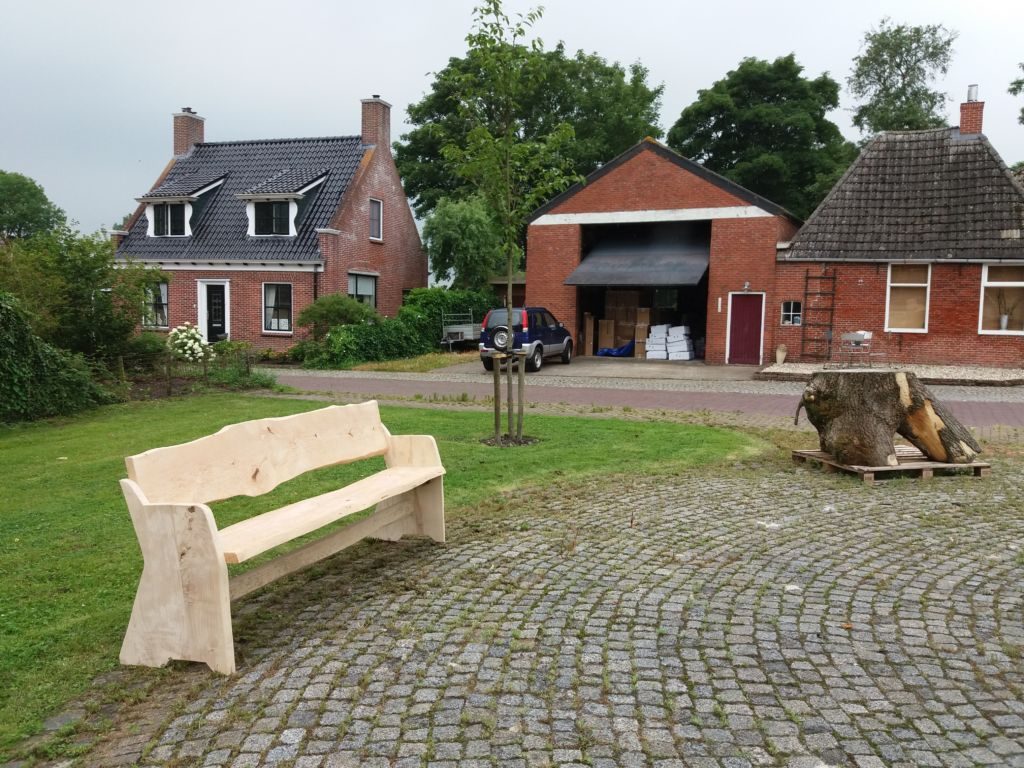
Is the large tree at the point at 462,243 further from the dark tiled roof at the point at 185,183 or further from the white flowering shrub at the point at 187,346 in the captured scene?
the white flowering shrub at the point at 187,346

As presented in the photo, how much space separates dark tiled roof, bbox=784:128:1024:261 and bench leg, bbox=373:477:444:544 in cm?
2056

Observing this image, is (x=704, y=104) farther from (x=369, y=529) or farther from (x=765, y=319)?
(x=369, y=529)

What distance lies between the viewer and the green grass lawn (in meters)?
4.07

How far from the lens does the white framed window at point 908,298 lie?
23172 millimetres

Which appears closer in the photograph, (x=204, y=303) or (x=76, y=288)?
(x=76, y=288)

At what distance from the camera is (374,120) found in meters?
31.2

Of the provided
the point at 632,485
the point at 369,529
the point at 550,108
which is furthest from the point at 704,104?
the point at 369,529

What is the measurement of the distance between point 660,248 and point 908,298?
755cm

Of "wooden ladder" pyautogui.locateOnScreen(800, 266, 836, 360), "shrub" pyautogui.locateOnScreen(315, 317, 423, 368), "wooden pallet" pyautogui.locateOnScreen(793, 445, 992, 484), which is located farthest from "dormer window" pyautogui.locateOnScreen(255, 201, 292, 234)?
"wooden pallet" pyautogui.locateOnScreen(793, 445, 992, 484)

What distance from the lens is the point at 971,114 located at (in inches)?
951

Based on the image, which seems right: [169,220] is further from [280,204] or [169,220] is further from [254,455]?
[254,455]

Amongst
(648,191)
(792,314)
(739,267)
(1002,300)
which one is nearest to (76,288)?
(648,191)

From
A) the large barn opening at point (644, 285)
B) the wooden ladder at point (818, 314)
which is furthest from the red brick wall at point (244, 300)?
the wooden ladder at point (818, 314)

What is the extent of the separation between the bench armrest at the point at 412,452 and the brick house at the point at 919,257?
20.2m
